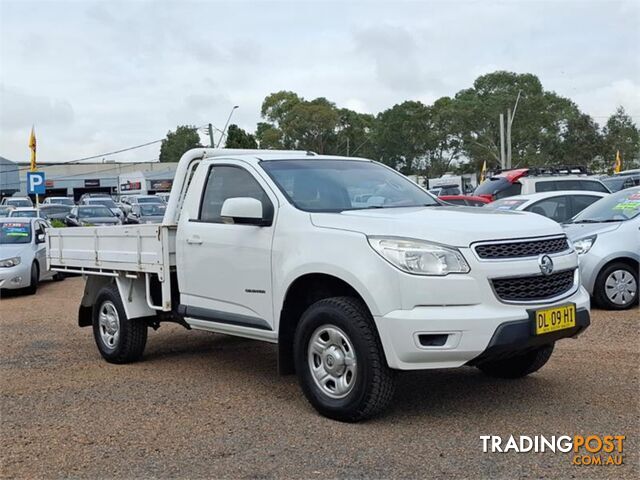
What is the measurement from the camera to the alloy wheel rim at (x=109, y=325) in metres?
7.31

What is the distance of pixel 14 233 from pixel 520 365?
11406mm

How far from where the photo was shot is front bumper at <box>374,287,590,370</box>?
14.8ft

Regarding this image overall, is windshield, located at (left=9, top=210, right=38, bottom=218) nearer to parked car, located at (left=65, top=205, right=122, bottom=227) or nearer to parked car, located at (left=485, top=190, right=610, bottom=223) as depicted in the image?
parked car, located at (left=65, top=205, right=122, bottom=227)

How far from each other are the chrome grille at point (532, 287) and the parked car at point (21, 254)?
10150mm

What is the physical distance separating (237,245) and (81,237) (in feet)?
9.18

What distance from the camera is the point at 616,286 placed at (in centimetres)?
884

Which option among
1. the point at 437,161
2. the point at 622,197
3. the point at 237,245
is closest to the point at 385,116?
the point at 437,161

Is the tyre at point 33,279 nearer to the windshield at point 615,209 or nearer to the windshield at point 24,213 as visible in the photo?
the windshield at point 615,209

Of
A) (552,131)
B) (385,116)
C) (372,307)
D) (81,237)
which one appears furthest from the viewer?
(385,116)

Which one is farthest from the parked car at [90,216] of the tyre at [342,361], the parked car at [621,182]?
the tyre at [342,361]

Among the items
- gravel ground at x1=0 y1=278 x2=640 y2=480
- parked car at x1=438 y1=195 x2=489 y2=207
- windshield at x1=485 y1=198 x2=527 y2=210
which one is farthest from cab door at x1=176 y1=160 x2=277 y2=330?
parked car at x1=438 y1=195 x2=489 y2=207

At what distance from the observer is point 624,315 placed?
8.51 metres

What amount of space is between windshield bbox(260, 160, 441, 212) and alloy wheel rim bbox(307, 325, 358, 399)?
100 cm

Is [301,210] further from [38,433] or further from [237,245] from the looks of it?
[38,433]
